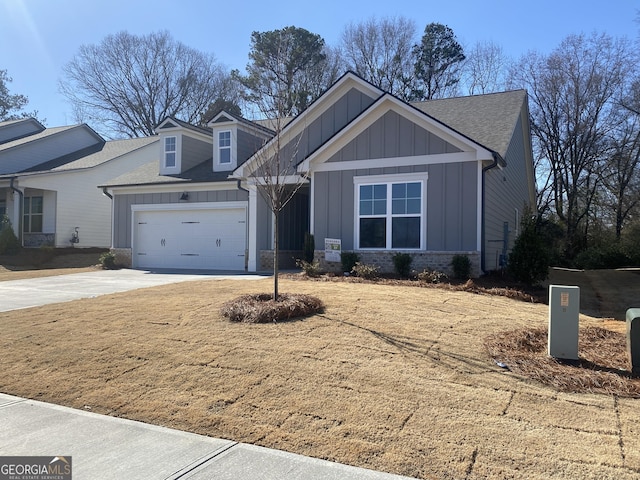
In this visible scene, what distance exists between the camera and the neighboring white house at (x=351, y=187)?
1311 centimetres

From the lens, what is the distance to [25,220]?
24.9 meters

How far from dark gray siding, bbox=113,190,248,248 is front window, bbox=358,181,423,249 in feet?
19.5

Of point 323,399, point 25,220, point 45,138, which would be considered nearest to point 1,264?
point 25,220

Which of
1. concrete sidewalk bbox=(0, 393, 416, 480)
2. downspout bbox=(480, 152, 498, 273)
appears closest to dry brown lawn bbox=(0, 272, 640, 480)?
concrete sidewalk bbox=(0, 393, 416, 480)

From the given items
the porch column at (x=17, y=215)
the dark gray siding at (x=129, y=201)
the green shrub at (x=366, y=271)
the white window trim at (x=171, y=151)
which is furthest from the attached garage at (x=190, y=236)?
the porch column at (x=17, y=215)

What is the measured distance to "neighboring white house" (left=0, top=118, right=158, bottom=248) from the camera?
2400 cm

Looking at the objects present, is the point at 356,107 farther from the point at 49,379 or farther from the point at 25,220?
the point at 25,220

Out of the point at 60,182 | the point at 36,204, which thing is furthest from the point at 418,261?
the point at 36,204

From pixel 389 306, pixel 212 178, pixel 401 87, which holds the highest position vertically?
pixel 401 87

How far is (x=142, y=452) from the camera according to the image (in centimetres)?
397

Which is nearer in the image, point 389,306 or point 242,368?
point 242,368

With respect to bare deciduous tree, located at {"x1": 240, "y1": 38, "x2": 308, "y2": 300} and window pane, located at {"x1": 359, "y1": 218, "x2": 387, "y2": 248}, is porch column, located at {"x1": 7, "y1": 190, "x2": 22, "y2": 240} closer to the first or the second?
bare deciduous tree, located at {"x1": 240, "y1": 38, "x2": 308, "y2": 300}

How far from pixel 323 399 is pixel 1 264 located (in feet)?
69.2

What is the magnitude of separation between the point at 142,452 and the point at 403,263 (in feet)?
31.8
